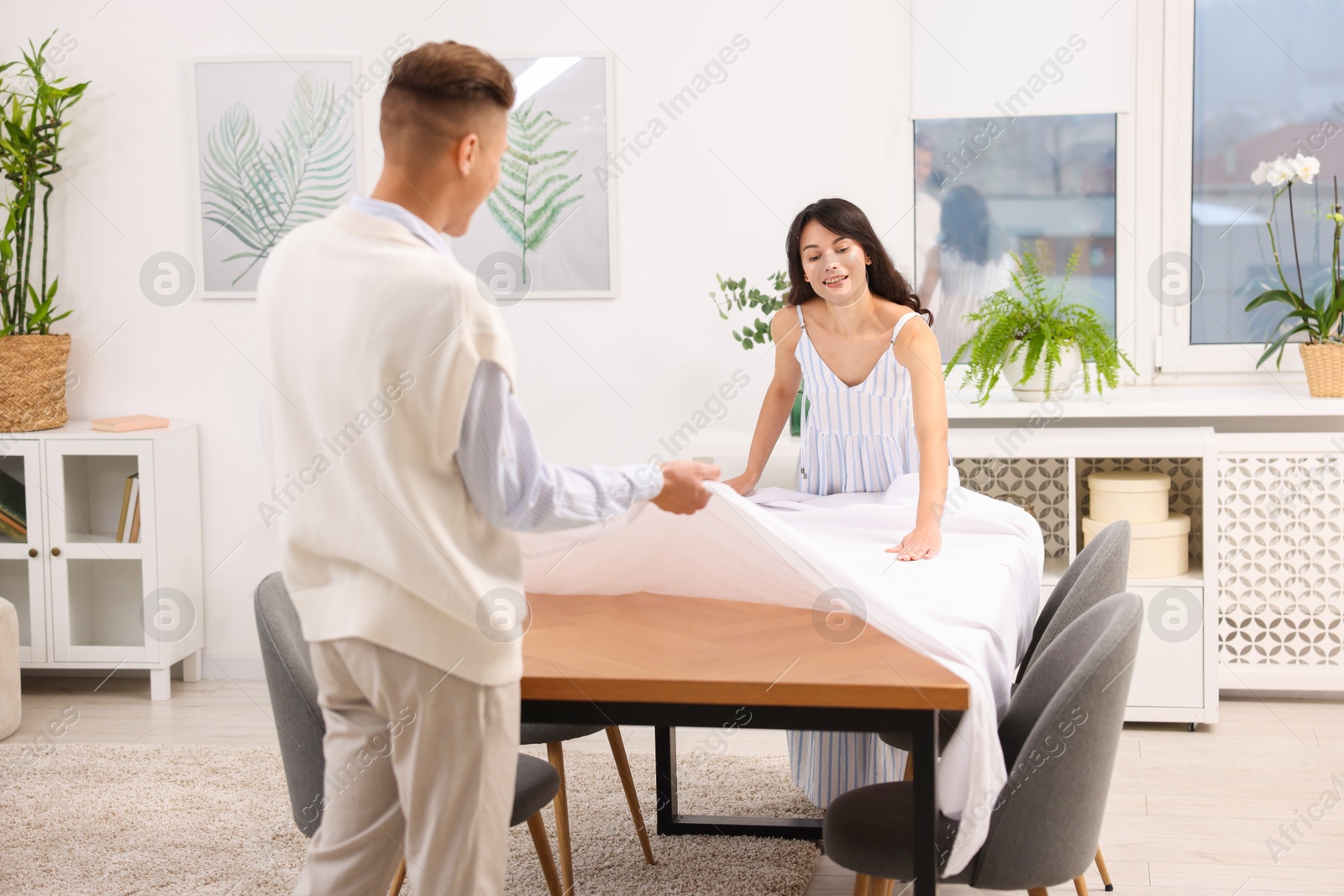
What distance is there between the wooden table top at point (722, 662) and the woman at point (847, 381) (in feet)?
2.84

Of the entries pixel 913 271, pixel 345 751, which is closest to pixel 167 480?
pixel 913 271

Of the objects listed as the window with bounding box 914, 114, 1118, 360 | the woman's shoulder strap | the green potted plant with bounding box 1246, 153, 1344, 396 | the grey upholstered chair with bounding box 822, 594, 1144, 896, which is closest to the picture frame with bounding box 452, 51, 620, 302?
the window with bounding box 914, 114, 1118, 360

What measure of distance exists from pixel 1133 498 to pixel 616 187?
182 centimetres

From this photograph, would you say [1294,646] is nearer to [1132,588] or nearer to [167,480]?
[1132,588]

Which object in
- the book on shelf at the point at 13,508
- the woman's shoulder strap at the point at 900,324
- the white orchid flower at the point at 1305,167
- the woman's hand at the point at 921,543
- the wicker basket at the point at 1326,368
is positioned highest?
the white orchid flower at the point at 1305,167

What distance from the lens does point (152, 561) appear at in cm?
393

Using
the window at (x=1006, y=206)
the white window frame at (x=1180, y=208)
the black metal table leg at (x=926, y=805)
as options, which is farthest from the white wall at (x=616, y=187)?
the black metal table leg at (x=926, y=805)

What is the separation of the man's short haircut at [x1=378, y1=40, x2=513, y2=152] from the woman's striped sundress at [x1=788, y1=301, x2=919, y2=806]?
151 centimetres

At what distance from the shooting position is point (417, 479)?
1375 millimetres

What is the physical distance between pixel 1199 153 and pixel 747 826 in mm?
2572

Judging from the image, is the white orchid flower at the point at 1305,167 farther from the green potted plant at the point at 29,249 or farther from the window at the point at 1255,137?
the green potted plant at the point at 29,249

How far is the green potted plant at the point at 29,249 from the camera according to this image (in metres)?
3.84

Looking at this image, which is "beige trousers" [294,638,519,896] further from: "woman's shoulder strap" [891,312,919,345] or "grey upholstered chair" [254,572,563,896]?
"woman's shoulder strap" [891,312,919,345]

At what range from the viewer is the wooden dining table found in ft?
5.11
